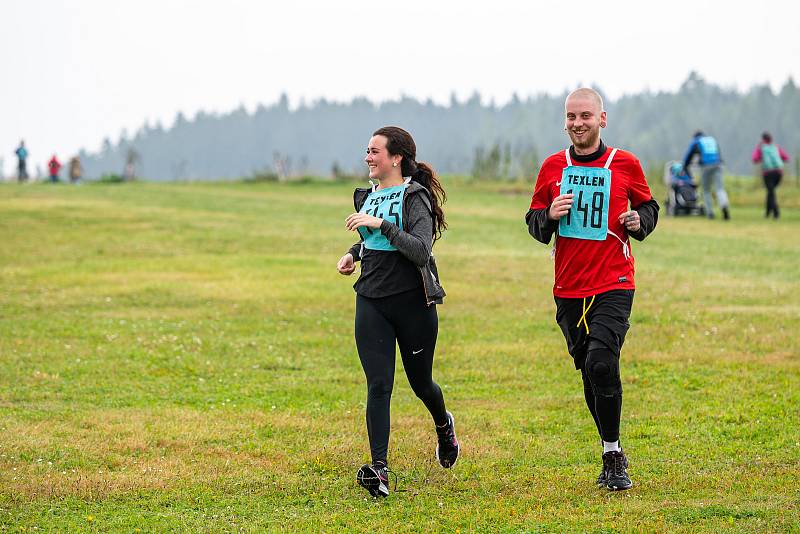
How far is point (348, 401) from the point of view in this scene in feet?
31.1

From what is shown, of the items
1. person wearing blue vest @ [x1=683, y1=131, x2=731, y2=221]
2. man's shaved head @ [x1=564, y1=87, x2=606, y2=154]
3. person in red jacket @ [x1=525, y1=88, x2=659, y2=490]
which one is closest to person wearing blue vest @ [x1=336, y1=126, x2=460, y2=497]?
person in red jacket @ [x1=525, y1=88, x2=659, y2=490]

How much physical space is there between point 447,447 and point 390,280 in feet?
4.04

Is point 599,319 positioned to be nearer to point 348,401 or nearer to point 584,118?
point 584,118

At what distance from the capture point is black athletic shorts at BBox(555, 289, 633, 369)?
6348 millimetres

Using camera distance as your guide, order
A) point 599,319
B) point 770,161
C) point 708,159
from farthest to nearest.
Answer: point 770,161
point 708,159
point 599,319

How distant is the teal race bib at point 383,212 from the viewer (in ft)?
21.3

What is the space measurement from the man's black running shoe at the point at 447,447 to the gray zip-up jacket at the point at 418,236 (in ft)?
3.08

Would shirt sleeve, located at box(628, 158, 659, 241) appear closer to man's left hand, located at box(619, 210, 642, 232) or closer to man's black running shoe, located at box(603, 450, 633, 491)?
man's left hand, located at box(619, 210, 642, 232)

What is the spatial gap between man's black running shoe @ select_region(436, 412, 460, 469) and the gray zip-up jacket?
0.94m

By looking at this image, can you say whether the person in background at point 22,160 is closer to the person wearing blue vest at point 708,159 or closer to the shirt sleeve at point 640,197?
the person wearing blue vest at point 708,159

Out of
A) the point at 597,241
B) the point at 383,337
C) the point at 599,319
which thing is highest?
the point at 597,241

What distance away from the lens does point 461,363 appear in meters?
11.3

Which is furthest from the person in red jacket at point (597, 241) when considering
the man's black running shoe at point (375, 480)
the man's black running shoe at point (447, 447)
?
the man's black running shoe at point (375, 480)

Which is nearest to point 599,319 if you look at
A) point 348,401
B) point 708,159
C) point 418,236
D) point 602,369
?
point 602,369
